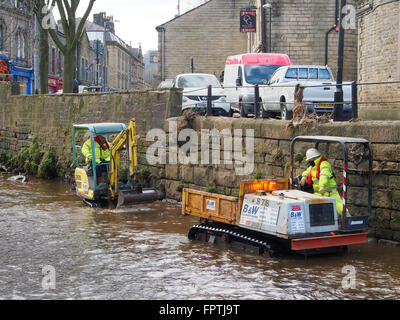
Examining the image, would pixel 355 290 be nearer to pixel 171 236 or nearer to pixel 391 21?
pixel 171 236

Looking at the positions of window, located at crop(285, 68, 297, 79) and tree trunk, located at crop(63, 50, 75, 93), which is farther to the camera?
tree trunk, located at crop(63, 50, 75, 93)

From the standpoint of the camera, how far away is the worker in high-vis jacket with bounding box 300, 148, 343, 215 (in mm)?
10055

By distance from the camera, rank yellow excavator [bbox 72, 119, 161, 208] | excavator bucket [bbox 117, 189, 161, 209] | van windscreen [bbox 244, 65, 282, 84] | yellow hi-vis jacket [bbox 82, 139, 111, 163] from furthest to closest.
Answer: van windscreen [bbox 244, 65, 282, 84]
yellow hi-vis jacket [bbox 82, 139, 111, 163]
yellow excavator [bbox 72, 119, 161, 208]
excavator bucket [bbox 117, 189, 161, 209]

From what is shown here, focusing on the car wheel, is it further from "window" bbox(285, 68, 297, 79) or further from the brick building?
the brick building

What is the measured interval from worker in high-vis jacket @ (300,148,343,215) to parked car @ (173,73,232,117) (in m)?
6.77

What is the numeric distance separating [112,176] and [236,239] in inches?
200

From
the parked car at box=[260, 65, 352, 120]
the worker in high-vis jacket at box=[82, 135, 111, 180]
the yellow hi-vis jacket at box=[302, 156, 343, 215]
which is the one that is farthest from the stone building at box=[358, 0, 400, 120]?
the yellow hi-vis jacket at box=[302, 156, 343, 215]

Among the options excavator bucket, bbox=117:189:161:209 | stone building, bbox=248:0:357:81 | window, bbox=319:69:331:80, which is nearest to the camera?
excavator bucket, bbox=117:189:161:209

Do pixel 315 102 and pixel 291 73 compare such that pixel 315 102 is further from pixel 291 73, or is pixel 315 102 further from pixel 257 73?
pixel 257 73

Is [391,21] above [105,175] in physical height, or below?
above

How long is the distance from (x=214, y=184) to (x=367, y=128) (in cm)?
482

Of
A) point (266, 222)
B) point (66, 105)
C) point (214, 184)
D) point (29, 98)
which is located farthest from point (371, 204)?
point (29, 98)

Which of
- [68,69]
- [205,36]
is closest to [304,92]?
[68,69]
